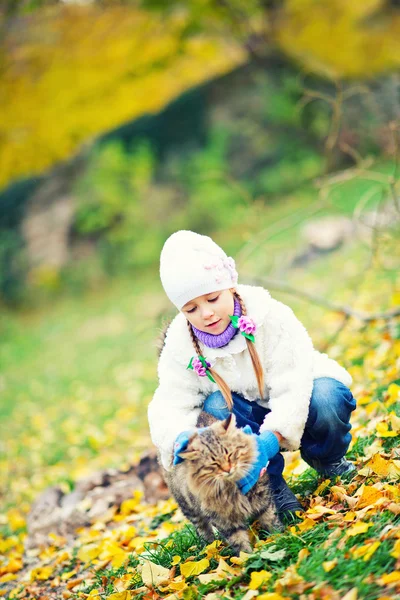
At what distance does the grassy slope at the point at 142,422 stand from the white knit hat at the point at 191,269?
1.07 meters

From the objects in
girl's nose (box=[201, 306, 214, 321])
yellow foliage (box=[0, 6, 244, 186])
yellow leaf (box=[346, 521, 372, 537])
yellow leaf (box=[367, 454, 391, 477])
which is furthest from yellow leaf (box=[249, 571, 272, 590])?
yellow foliage (box=[0, 6, 244, 186])

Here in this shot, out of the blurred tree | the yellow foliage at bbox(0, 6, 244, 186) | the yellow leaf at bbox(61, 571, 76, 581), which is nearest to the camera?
the yellow leaf at bbox(61, 571, 76, 581)

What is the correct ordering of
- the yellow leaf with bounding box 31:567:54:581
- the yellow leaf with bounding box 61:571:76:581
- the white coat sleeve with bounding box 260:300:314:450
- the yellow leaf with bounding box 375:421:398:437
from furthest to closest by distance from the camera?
the yellow leaf with bounding box 31:567:54:581 → the yellow leaf with bounding box 61:571:76:581 → the yellow leaf with bounding box 375:421:398:437 → the white coat sleeve with bounding box 260:300:314:450

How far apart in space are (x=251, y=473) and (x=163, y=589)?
718mm

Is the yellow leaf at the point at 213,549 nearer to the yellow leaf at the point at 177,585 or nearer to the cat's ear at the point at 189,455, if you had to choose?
the yellow leaf at the point at 177,585

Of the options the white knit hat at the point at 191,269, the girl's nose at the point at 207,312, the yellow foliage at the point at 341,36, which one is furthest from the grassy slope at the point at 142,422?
the yellow foliage at the point at 341,36

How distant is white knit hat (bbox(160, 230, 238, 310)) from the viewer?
2.61 meters

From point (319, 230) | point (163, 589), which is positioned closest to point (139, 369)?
point (319, 230)

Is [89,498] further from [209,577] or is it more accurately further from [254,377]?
[254,377]

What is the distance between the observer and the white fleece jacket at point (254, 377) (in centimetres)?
265

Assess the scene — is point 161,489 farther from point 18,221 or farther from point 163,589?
point 18,221

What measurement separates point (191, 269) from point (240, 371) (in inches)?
20.4

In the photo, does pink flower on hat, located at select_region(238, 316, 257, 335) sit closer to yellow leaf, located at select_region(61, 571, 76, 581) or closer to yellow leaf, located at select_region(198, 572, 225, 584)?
yellow leaf, located at select_region(198, 572, 225, 584)

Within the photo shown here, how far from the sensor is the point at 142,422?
20.1ft
